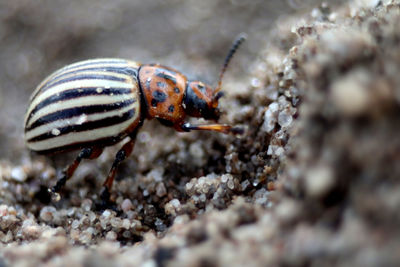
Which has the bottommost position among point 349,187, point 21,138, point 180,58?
point 349,187

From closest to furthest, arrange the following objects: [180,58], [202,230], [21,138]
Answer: [202,230] < [21,138] < [180,58]

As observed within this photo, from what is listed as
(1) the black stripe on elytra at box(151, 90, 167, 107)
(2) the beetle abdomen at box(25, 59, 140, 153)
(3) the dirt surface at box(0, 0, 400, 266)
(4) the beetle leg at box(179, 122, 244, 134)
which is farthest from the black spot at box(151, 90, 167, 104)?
(3) the dirt surface at box(0, 0, 400, 266)

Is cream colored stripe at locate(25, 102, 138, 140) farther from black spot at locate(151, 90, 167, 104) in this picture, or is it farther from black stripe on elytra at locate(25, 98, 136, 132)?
black spot at locate(151, 90, 167, 104)

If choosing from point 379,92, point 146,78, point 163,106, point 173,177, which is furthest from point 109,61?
point 379,92

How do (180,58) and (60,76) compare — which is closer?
(60,76)

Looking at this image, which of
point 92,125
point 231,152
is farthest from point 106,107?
point 231,152

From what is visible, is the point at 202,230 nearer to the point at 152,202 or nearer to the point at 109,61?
the point at 152,202

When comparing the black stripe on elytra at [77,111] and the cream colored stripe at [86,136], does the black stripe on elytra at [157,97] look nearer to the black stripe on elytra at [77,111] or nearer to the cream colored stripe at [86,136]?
the cream colored stripe at [86,136]

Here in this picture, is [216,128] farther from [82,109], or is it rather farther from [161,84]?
[82,109]
